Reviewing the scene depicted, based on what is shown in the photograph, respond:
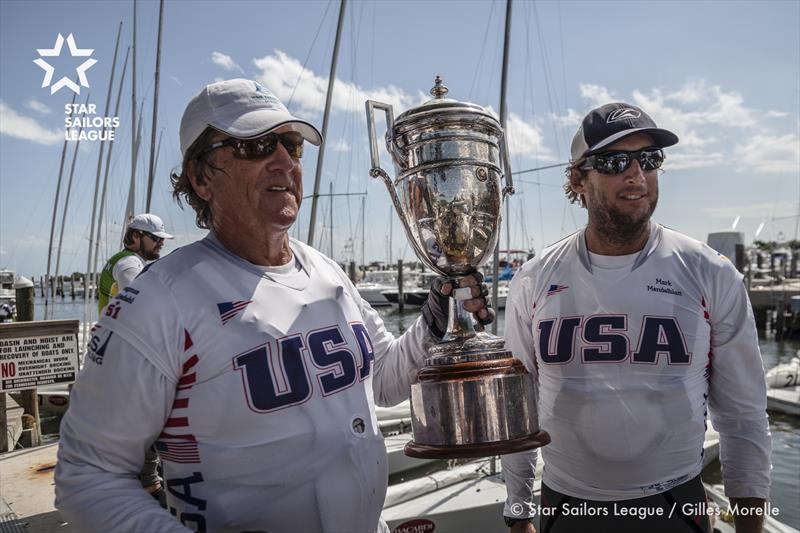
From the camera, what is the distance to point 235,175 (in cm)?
158

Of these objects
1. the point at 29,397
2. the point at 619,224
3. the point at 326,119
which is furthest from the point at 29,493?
the point at 326,119

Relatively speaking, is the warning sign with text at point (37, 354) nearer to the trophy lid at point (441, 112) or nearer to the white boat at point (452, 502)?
the white boat at point (452, 502)

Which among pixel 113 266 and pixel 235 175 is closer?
pixel 235 175

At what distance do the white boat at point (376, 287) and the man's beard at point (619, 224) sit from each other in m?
32.3

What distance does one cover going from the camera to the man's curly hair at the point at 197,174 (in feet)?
5.23

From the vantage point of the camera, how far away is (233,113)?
5.05 feet

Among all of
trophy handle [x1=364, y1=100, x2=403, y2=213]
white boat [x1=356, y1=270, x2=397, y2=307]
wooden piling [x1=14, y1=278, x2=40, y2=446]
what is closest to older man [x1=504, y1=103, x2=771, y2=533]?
trophy handle [x1=364, y1=100, x2=403, y2=213]

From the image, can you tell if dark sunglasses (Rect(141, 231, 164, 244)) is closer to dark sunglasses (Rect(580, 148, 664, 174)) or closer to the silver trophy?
the silver trophy

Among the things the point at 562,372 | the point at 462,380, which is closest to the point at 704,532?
the point at 562,372

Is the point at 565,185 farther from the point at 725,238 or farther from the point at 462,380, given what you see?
the point at 725,238

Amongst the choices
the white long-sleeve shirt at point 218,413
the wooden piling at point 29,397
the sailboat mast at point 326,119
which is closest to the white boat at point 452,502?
the white long-sleeve shirt at point 218,413

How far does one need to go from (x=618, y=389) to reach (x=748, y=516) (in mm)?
697

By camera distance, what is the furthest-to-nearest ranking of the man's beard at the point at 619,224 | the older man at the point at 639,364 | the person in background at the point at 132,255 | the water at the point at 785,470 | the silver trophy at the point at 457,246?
the water at the point at 785,470 → the person in background at the point at 132,255 → the man's beard at the point at 619,224 → the older man at the point at 639,364 → the silver trophy at the point at 457,246

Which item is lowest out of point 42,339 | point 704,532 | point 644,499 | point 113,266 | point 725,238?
point 704,532
